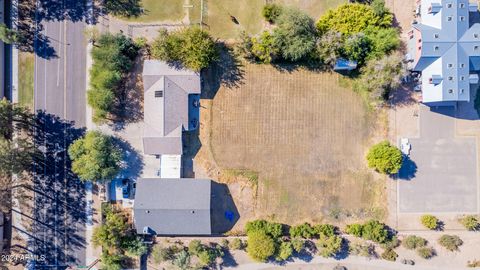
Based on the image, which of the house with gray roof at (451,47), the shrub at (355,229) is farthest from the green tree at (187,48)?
the shrub at (355,229)

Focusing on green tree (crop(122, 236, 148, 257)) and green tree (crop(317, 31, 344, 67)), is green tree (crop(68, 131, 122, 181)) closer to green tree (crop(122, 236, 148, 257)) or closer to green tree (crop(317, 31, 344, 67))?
green tree (crop(122, 236, 148, 257))

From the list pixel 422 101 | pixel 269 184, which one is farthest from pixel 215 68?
pixel 422 101

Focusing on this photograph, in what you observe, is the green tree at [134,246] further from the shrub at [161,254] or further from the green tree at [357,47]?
the green tree at [357,47]

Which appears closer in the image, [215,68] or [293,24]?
[293,24]

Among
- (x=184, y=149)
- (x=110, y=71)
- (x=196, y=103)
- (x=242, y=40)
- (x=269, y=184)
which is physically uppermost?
(x=242, y=40)

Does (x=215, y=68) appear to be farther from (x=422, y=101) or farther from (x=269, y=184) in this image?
(x=422, y=101)

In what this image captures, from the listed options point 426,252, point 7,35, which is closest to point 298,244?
point 426,252

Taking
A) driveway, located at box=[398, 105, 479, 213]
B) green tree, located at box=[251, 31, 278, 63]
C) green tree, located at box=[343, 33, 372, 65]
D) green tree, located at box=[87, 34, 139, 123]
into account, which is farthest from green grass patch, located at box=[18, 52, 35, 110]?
driveway, located at box=[398, 105, 479, 213]

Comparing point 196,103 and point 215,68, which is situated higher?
point 215,68
